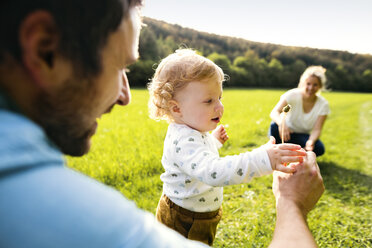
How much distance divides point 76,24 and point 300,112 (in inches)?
189

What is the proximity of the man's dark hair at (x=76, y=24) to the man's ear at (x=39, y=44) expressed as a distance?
0.01 meters

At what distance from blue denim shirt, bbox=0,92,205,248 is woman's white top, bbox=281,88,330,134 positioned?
14.7 ft

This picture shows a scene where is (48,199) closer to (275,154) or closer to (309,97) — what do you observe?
(275,154)

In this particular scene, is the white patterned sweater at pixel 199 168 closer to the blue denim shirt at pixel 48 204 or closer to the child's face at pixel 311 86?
the blue denim shirt at pixel 48 204

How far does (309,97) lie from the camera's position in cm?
481

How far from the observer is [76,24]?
63cm

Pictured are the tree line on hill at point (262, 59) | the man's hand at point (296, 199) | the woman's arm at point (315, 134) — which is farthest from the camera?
the tree line on hill at point (262, 59)

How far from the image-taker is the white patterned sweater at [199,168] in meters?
1.43

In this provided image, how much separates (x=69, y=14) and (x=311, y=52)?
65.6 metres

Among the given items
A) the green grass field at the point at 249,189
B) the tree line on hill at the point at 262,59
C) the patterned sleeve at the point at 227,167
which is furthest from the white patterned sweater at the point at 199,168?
the tree line on hill at the point at 262,59

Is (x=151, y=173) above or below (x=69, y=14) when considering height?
below

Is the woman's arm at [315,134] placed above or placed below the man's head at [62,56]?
below

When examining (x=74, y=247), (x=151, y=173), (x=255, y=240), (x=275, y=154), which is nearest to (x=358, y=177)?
(x=255, y=240)

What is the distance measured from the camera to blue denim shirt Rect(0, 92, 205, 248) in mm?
502
